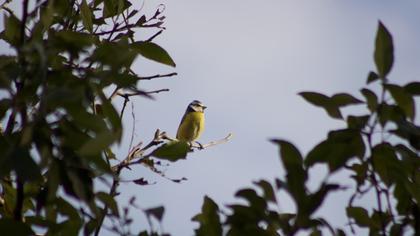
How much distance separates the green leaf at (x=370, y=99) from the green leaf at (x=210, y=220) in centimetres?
41

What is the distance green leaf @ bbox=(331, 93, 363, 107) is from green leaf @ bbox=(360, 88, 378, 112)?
50 millimetres

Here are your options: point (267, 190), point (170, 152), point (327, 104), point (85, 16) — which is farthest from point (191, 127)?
point (267, 190)

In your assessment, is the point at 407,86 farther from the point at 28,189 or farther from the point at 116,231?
the point at 28,189

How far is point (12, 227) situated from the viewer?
1.44m

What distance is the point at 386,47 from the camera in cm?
144

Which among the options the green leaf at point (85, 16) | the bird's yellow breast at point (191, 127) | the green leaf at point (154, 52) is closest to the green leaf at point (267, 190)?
the green leaf at point (154, 52)

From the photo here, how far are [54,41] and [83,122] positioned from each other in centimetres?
15

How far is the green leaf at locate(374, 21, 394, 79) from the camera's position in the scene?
1438 mm

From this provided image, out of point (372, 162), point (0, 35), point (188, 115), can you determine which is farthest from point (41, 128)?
point (188, 115)

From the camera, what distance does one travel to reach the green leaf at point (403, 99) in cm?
142

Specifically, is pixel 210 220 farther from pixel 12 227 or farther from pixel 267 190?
pixel 12 227

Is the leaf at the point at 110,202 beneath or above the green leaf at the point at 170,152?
beneath

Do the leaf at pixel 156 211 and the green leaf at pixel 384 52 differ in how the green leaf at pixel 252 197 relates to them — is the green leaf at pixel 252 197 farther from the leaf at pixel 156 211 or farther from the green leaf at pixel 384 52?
the green leaf at pixel 384 52

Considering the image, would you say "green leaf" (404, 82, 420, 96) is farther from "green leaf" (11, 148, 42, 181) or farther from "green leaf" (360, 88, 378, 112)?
"green leaf" (11, 148, 42, 181)
